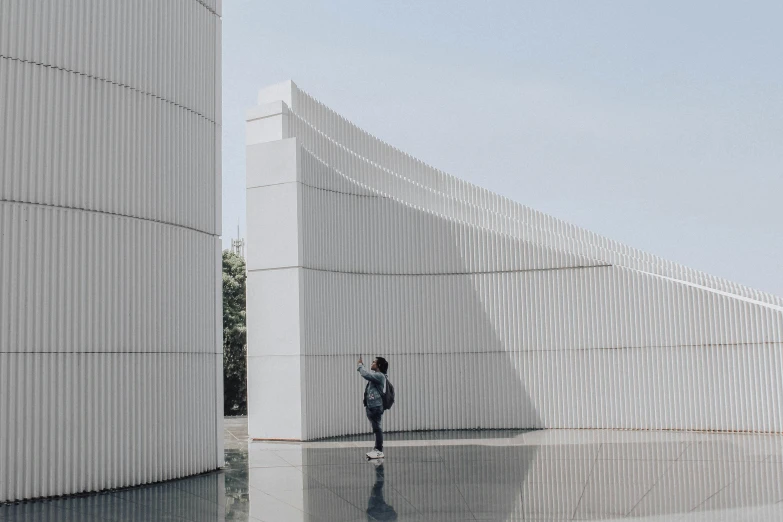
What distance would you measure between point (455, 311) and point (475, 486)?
30.9 feet

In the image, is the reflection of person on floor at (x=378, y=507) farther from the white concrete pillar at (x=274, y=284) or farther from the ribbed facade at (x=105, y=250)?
the white concrete pillar at (x=274, y=284)

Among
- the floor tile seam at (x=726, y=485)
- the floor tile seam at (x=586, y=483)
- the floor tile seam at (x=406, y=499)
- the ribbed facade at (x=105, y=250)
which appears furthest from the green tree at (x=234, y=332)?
the floor tile seam at (x=726, y=485)

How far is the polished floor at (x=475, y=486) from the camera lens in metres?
9.63

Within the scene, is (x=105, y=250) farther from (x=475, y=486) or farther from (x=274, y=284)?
(x=274, y=284)

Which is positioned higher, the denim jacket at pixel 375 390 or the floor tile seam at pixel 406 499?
the denim jacket at pixel 375 390

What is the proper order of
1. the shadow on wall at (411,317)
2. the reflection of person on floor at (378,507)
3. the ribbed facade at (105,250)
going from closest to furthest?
the reflection of person on floor at (378,507)
the ribbed facade at (105,250)
the shadow on wall at (411,317)

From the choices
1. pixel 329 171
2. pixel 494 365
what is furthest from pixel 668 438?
pixel 329 171

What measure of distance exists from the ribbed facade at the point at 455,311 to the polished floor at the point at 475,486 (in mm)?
1933

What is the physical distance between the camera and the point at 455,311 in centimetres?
2080

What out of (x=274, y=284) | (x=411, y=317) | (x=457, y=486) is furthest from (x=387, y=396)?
(x=411, y=317)

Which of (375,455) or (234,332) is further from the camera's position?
(234,332)

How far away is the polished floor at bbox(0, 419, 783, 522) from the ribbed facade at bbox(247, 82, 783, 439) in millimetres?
1933

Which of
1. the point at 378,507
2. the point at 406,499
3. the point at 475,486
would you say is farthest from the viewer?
the point at 475,486

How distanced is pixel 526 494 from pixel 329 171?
35.8 feet
